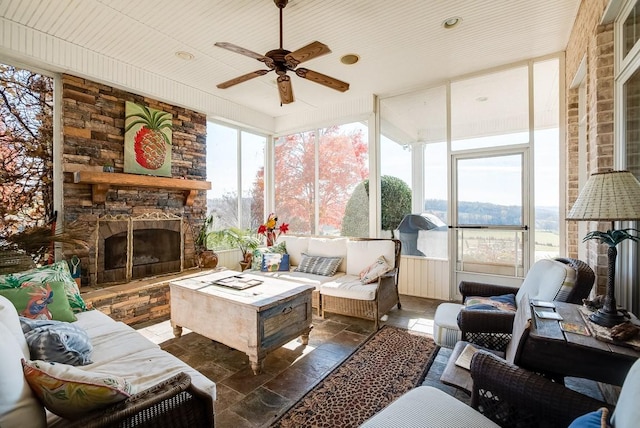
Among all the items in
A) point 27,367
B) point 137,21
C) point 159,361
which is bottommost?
point 159,361

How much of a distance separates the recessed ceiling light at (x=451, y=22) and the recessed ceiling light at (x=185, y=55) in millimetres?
2920

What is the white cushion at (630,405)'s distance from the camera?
0.78 m

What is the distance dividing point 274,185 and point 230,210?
1146 mm

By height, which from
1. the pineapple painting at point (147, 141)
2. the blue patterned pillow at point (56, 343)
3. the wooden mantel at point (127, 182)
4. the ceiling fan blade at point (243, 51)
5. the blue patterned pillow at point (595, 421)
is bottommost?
the blue patterned pillow at point (56, 343)

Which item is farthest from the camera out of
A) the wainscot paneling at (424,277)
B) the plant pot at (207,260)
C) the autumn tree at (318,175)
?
the autumn tree at (318,175)

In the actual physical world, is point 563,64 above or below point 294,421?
above

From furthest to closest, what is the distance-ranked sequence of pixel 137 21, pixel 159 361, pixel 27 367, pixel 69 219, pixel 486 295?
pixel 69 219
pixel 137 21
pixel 486 295
pixel 159 361
pixel 27 367

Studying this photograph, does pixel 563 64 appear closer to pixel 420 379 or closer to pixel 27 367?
pixel 420 379

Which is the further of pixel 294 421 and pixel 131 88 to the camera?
pixel 131 88

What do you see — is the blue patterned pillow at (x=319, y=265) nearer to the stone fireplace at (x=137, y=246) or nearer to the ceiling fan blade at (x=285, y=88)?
the stone fireplace at (x=137, y=246)

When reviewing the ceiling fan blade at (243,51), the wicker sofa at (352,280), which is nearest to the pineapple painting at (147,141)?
the wicker sofa at (352,280)

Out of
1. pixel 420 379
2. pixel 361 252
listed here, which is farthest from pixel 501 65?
pixel 420 379

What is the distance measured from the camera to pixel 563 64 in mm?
3670

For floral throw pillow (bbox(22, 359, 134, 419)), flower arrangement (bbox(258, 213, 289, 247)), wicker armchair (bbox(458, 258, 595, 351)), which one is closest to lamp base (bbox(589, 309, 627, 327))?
wicker armchair (bbox(458, 258, 595, 351))
